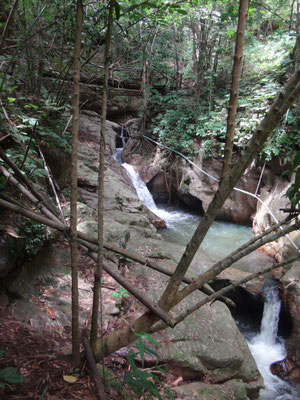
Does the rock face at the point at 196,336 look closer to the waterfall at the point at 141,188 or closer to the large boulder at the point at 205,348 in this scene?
the large boulder at the point at 205,348

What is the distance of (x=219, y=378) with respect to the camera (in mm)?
2715

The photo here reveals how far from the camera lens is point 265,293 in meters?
5.41

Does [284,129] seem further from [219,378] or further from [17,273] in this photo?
[17,273]

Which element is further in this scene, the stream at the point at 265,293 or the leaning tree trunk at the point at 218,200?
the stream at the point at 265,293

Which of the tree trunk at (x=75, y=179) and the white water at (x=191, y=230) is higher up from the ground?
the tree trunk at (x=75, y=179)

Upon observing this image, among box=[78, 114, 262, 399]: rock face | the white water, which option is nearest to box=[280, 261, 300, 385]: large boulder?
box=[78, 114, 262, 399]: rock face

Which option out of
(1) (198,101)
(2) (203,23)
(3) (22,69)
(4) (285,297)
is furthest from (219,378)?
(2) (203,23)

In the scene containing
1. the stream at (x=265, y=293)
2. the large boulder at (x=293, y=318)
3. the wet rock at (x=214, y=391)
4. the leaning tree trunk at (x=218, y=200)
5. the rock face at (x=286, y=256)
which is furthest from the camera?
the rock face at (x=286, y=256)

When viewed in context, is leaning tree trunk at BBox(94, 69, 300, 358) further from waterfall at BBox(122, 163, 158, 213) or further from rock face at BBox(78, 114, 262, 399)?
waterfall at BBox(122, 163, 158, 213)

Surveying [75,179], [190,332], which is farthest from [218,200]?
[190,332]

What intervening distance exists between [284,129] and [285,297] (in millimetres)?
4632

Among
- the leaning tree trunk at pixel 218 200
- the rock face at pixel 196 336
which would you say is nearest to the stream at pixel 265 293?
the rock face at pixel 196 336

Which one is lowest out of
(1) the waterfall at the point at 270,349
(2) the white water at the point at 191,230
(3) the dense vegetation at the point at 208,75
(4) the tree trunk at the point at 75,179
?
(1) the waterfall at the point at 270,349

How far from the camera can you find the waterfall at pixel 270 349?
4129 mm
